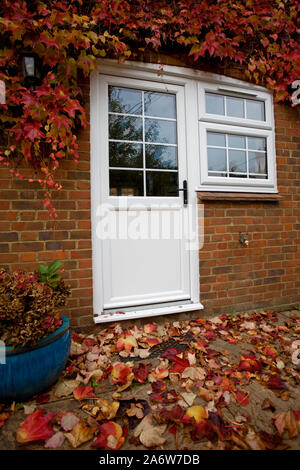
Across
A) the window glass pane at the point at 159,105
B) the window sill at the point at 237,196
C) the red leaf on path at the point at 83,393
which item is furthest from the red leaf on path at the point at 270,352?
the window glass pane at the point at 159,105

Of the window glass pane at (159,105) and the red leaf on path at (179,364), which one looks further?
the window glass pane at (159,105)

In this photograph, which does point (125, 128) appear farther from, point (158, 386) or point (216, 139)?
point (158, 386)

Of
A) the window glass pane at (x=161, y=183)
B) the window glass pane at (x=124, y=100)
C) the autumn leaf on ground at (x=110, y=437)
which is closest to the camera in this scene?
the autumn leaf on ground at (x=110, y=437)

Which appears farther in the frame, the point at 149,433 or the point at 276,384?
the point at 276,384

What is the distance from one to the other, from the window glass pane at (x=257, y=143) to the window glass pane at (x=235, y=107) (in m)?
0.31

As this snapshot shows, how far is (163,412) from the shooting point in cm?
137

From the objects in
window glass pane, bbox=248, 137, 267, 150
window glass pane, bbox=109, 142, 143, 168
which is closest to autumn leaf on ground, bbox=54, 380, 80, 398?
window glass pane, bbox=109, 142, 143, 168

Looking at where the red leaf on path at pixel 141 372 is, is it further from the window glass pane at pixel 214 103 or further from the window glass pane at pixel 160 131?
the window glass pane at pixel 214 103

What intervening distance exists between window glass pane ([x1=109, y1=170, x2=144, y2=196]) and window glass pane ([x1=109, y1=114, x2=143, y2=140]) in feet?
1.18

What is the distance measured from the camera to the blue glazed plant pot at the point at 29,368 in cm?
143

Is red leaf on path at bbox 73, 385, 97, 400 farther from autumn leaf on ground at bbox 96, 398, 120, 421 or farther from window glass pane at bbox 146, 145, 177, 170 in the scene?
window glass pane at bbox 146, 145, 177, 170

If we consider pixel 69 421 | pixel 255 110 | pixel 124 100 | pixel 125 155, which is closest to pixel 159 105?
pixel 124 100

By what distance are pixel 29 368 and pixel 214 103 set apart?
2997 mm

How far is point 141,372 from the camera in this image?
1.74 metres
